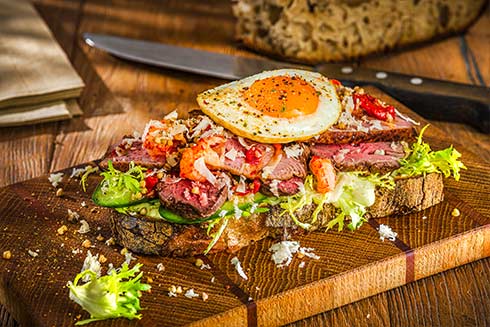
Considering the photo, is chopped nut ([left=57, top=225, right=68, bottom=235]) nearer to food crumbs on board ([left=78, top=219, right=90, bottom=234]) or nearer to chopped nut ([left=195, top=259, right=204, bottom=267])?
food crumbs on board ([left=78, top=219, right=90, bottom=234])

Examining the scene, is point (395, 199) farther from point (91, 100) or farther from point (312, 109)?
point (91, 100)

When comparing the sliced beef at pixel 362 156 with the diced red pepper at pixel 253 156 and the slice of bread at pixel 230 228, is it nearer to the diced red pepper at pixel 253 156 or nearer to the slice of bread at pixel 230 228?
the slice of bread at pixel 230 228

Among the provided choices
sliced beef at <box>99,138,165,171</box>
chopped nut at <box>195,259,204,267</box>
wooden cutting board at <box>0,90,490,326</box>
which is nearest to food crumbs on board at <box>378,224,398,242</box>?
wooden cutting board at <box>0,90,490,326</box>

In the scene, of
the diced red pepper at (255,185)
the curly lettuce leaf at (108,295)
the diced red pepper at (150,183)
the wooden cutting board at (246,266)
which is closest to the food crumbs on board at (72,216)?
the wooden cutting board at (246,266)

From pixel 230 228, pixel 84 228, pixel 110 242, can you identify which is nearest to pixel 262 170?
pixel 230 228

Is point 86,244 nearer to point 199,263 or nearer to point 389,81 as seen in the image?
point 199,263

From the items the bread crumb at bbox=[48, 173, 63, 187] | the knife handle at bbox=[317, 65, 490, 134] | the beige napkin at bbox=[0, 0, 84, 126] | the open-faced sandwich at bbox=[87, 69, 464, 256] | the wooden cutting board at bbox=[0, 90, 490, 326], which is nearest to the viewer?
the wooden cutting board at bbox=[0, 90, 490, 326]

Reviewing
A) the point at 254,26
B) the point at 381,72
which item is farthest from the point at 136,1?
the point at 381,72
